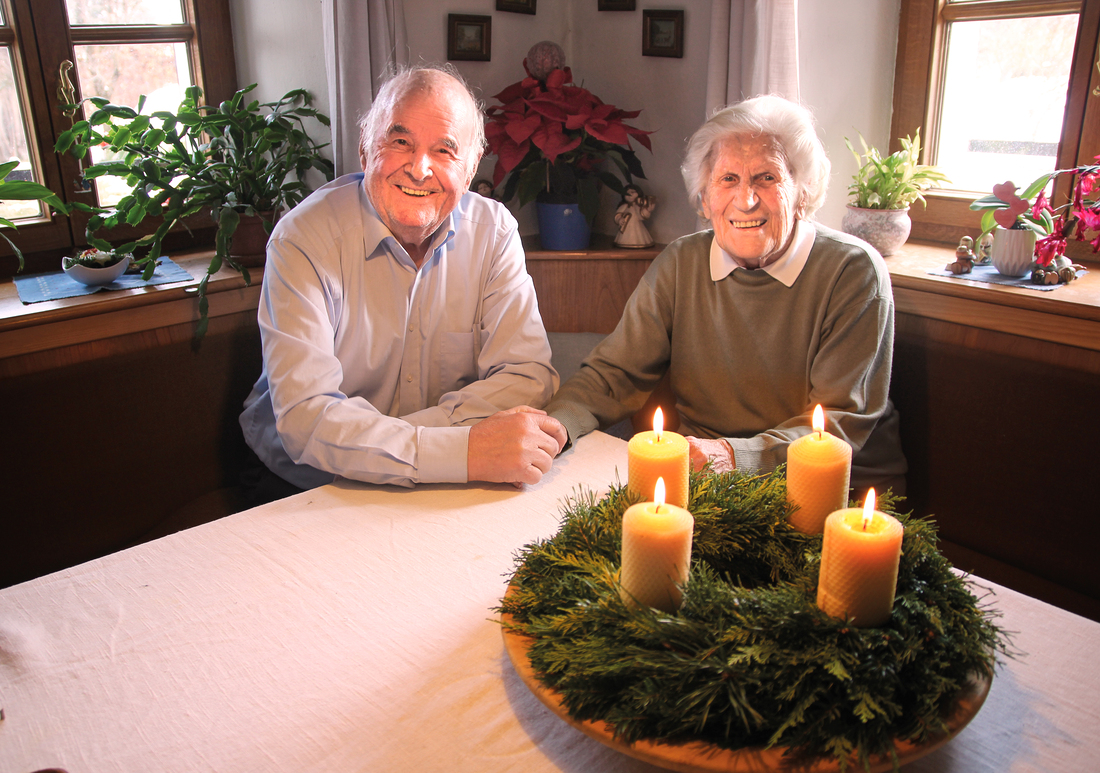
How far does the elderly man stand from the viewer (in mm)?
1426

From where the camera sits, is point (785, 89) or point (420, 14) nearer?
point (785, 89)

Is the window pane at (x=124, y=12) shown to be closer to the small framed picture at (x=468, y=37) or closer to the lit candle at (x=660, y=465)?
the small framed picture at (x=468, y=37)

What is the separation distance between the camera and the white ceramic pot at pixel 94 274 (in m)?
1.98

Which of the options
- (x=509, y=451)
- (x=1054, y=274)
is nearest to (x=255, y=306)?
(x=509, y=451)

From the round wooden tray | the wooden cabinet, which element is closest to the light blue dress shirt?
the wooden cabinet

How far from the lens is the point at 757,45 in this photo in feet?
6.66

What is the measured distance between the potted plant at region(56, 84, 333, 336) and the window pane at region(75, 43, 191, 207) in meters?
0.09

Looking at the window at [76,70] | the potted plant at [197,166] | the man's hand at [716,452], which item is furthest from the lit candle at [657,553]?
the window at [76,70]

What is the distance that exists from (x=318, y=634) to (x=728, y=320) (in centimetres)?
109

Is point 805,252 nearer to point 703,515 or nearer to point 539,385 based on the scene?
point 539,385

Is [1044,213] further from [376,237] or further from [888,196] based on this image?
[376,237]

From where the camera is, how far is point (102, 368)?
6.40ft

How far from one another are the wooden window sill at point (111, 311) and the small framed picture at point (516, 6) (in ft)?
3.56

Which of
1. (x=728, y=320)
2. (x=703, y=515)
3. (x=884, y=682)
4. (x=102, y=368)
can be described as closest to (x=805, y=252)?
(x=728, y=320)
